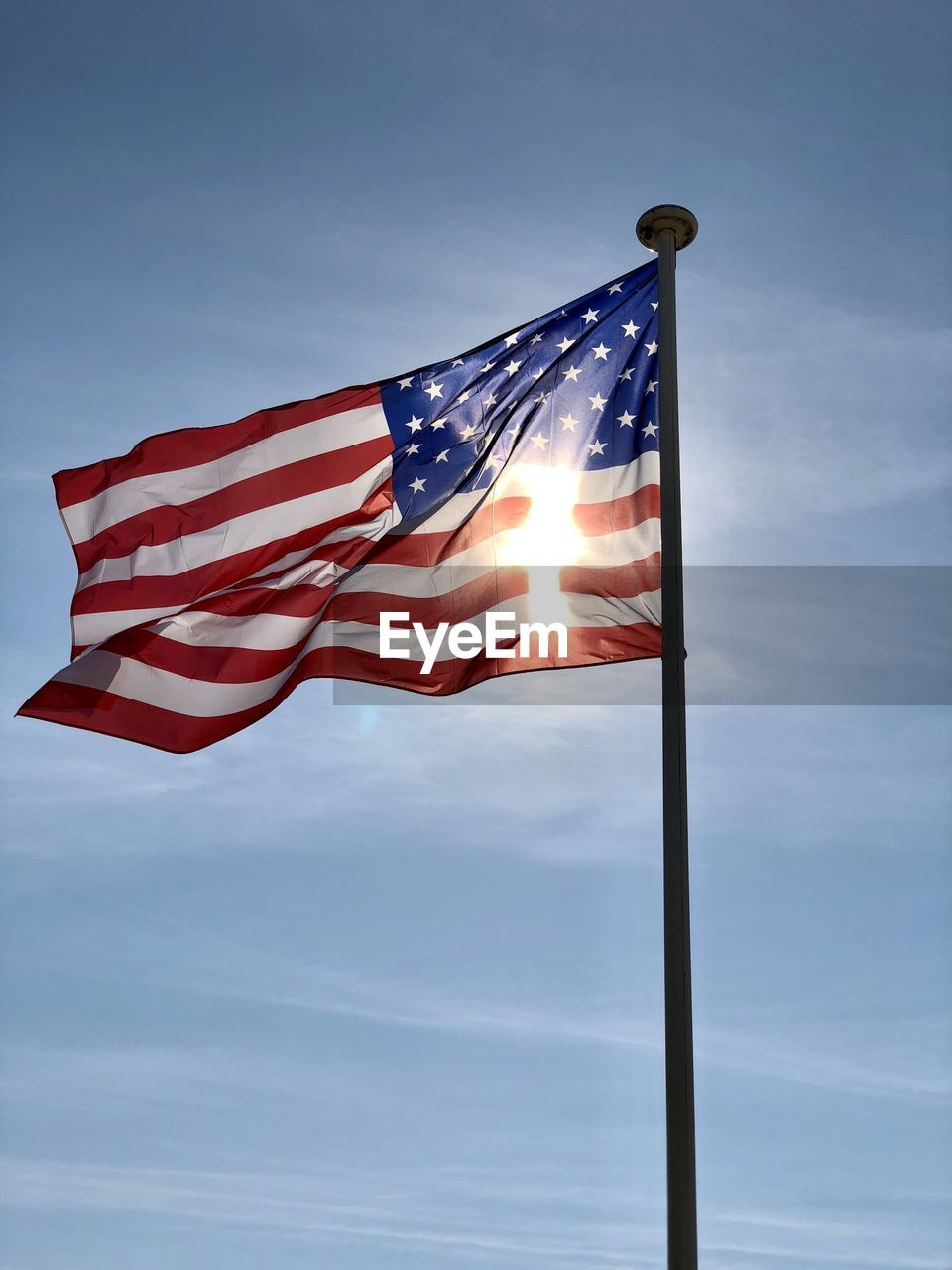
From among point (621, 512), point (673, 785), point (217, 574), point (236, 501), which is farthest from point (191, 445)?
point (673, 785)

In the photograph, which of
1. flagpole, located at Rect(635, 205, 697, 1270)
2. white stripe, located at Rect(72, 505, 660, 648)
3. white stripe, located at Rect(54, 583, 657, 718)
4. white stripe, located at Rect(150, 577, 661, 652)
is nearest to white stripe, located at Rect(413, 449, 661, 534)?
white stripe, located at Rect(72, 505, 660, 648)

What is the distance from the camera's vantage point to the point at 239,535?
1545cm

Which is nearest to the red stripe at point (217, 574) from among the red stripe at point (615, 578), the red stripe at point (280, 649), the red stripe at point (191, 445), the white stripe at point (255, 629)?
the white stripe at point (255, 629)

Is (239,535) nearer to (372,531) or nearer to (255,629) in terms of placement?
(255,629)

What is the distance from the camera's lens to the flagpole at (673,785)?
412 inches

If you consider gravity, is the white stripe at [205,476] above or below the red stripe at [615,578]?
above

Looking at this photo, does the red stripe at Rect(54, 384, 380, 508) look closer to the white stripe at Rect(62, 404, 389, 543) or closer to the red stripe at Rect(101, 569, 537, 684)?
the white stripe at Rect(62, 404, 389, 543)

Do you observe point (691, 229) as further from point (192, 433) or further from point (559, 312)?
point (192, 433)

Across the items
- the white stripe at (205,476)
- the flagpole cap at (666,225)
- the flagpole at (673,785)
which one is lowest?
the flagpole at (673,785)

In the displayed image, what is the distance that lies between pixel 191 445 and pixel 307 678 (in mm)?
3055

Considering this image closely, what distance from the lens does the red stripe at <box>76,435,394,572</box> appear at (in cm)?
1534

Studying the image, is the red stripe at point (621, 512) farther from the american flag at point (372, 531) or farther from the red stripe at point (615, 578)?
the red stripe at point (615, 578)

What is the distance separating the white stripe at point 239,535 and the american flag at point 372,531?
0.02 m

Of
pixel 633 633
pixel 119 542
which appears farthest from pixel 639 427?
pixel 119 542
